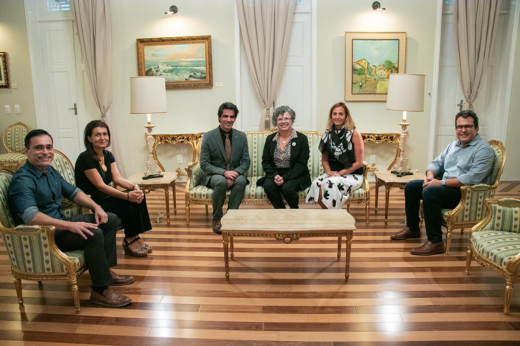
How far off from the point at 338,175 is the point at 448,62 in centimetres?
335

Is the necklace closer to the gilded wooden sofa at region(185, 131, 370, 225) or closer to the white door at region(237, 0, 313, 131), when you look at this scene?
the gilded wooden sofa at region(185, 131, 370, 225)

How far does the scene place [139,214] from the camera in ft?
10.5

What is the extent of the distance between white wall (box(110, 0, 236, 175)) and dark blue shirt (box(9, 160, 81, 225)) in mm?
3546

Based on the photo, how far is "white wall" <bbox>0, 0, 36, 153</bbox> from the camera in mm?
6043

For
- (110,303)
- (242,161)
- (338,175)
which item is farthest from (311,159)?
(110,303)

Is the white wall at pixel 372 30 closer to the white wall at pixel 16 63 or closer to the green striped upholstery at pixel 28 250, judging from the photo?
the green striped upholstery at pixel 28 250

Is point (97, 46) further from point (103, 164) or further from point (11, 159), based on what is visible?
point (103, 164)

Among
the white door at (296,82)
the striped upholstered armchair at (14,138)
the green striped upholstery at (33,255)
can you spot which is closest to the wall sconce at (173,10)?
the white door at (296,82)

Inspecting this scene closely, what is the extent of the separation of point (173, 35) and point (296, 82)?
6.67ft

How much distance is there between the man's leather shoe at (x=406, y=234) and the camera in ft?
11.8

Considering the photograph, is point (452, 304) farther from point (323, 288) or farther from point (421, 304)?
point (323, 288)

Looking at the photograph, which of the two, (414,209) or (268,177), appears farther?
(268,177)

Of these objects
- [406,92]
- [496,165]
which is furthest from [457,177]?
[406,92]

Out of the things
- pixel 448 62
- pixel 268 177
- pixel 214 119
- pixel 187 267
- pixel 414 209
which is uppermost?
pixel 448 62
